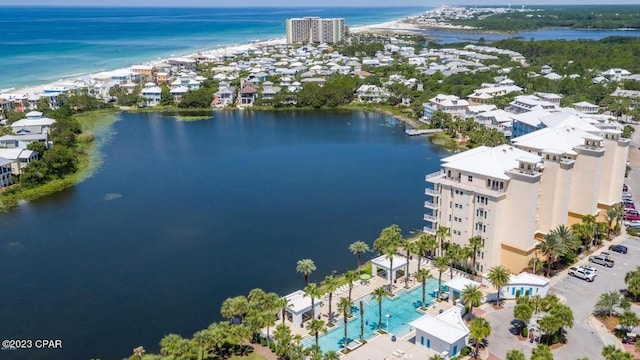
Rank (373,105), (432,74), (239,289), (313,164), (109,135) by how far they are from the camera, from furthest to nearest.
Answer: (432,74), (373,105), (109,135), (313,164), (239,289)

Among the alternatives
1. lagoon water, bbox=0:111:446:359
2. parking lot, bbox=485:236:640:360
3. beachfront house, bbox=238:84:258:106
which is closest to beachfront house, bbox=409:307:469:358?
parking lot, bbox=485:236:640:360

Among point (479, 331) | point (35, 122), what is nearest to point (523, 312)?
point (479, 331)

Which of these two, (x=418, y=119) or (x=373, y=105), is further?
(x=373, y=105)

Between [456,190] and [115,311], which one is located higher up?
[456,190]

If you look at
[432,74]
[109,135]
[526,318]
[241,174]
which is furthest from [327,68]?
[526,318]

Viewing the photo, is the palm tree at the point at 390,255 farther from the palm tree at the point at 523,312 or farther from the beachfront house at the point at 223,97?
the beachfront house at the point at 223,97

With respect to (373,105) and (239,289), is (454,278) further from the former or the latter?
(373,105)

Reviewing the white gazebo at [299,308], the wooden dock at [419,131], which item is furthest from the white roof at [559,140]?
the wooden dock at [419,131]
